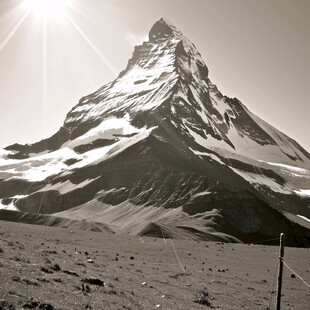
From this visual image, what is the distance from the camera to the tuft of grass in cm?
2409

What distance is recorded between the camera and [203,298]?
24641 mm

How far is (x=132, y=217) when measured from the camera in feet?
445

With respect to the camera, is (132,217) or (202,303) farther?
(132,217)

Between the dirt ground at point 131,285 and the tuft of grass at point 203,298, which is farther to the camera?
the tuft of grass at point 203,298

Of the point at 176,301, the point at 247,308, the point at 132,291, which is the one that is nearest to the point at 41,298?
the point at 132,291

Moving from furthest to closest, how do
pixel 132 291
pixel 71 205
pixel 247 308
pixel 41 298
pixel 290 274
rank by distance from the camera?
pixel 71 205
pixel 290 274
pixel 247 308
pixel 132 291
pixel 41 298

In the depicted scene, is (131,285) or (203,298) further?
(131,285)

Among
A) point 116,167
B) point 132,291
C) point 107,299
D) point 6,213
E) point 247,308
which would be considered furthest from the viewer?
point 116,167

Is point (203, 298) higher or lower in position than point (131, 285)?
lower

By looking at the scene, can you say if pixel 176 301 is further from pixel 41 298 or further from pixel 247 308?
pixel 41 298

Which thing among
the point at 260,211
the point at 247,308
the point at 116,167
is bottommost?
the point at 247,308

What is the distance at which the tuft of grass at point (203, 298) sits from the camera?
948 inches

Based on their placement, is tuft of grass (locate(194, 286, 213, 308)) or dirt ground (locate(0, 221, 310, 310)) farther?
tuft of grass (locate(194, 286, 213, 308))

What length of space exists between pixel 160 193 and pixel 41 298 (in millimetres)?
134046
